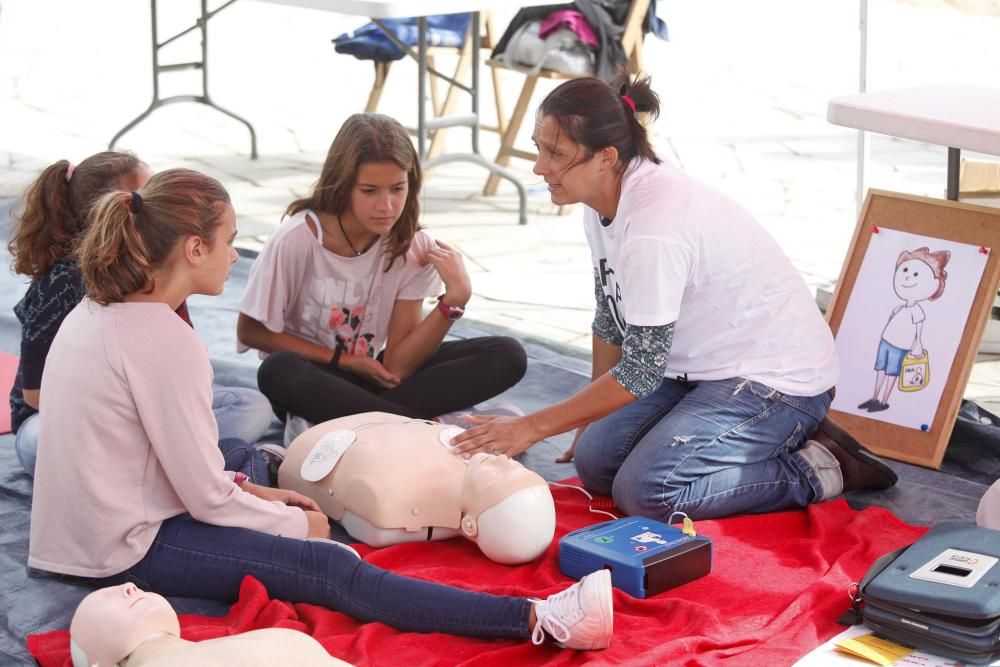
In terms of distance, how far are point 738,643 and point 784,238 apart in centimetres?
276

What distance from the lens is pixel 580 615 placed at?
187 cm

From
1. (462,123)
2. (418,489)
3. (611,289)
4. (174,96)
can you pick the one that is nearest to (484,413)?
(611,289)

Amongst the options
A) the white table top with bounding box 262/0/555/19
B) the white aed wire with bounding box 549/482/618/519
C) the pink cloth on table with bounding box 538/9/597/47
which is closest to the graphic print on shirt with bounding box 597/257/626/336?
the white aed wire with bounding box 549/482/618/519

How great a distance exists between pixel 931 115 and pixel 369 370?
4.19 ft

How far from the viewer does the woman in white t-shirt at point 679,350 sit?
232cm

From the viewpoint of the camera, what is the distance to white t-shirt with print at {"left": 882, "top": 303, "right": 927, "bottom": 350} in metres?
2.87

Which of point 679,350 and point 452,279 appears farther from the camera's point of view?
point 452,279

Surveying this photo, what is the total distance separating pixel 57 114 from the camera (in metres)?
6.07

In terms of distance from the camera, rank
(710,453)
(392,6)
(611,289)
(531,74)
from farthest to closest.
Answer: (531,74), (392,6), (611,289), (710,453)

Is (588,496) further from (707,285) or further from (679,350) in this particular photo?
(707,285)

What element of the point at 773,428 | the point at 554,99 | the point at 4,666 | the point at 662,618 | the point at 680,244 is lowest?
Result: the point at 4,666

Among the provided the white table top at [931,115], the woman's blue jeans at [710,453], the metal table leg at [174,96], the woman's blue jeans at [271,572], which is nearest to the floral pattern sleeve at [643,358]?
the woman's blue jeans at [710,453]

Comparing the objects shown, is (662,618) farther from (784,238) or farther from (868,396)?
(784,238)

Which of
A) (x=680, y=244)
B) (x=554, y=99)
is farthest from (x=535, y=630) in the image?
(x=554, y=99)
